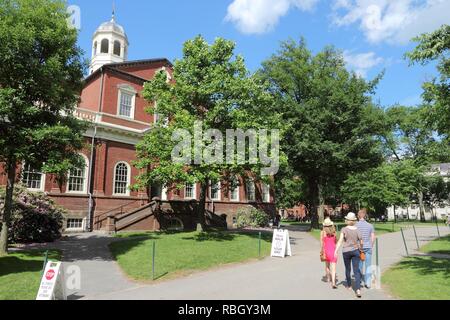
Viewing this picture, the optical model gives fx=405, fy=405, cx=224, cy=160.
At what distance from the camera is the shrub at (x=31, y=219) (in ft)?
61.7

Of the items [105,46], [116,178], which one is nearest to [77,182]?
[116,178]

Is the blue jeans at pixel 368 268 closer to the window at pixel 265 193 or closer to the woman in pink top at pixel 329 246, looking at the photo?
the woman in pink top at pixel 329 246

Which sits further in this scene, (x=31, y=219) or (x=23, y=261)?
(x=31, y=219)

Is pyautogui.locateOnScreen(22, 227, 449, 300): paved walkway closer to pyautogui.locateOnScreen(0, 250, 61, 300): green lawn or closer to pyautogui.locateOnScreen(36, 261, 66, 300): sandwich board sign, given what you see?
pyautogui.locateOnScreen(0, 250, 61, 300): green lawn

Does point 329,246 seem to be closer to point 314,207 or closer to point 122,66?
point 314,207

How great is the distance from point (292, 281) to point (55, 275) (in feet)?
19.9

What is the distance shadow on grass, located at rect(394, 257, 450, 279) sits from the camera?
12.1 m

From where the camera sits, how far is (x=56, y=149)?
14.3 m

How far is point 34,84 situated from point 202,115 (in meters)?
9.09

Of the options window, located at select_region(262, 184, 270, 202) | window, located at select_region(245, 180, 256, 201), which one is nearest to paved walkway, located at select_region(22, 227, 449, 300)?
window, located at select_region(245, 180, 256, 201)

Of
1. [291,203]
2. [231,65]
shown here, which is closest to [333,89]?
[231,65]

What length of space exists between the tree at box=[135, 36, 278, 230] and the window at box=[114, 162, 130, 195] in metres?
7.29

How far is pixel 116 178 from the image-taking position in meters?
28.6
